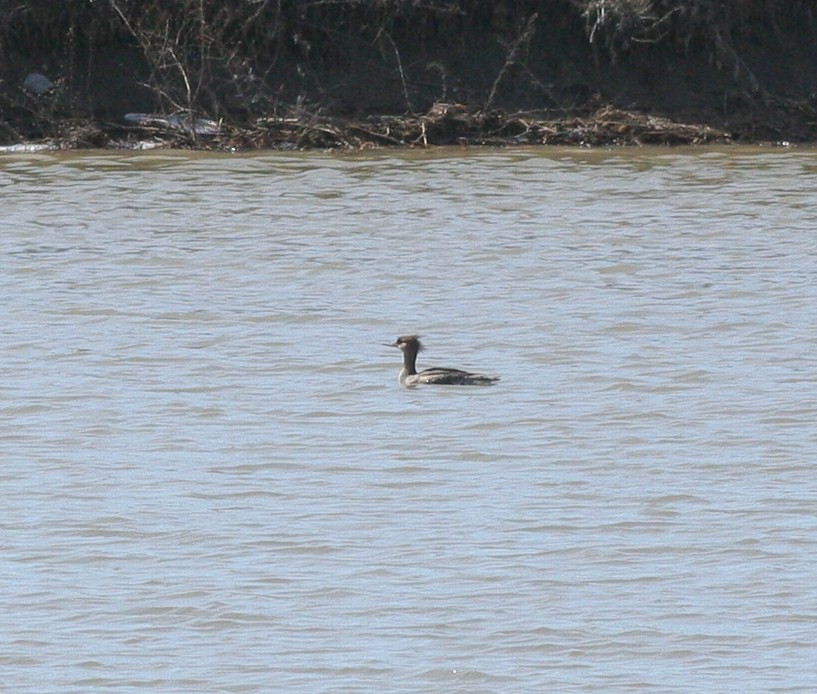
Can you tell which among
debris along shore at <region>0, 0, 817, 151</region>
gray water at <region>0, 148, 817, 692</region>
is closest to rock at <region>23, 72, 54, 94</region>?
debris along shore at <region>0, 0, 817, 151</region>

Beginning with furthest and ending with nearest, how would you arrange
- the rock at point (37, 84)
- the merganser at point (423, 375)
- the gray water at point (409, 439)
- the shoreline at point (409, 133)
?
the rock at point (37, 84) → the shoreline at point (409, 133) → the merganser at point (423, 375) → the gray water at point (409, 439)

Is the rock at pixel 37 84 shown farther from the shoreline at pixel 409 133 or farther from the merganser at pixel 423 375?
the merganser at pixel 423 375

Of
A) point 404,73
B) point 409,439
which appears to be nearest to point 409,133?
point 404,73

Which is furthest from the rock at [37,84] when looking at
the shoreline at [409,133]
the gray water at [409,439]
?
the gray water at [409,439]

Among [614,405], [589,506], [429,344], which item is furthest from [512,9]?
[589,506]

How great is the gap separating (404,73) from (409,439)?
11371mm

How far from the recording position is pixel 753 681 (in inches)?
252

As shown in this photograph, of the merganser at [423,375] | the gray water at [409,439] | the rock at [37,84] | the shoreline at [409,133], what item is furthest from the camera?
the rock at [37,84]

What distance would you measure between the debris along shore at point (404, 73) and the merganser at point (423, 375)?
9144 millimetres

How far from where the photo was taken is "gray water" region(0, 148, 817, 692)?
269 inches

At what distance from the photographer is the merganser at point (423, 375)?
36.4 feet

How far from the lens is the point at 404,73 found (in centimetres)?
2080

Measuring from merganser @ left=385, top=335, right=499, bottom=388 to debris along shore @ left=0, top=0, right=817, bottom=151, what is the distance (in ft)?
30.0

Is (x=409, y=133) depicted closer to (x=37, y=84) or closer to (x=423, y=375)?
(x=37, y=84)
